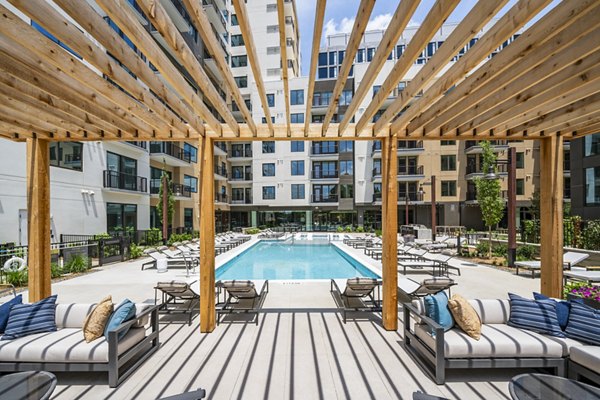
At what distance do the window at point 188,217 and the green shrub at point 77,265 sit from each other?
14181mm

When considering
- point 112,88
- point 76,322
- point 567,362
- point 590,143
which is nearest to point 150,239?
point 76,322

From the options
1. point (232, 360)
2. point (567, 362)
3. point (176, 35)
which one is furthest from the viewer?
point (232, 360)

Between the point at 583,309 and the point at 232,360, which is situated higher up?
the point at 583,309

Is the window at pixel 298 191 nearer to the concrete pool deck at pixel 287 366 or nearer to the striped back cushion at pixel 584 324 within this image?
the concrete pool deck at pixel 287 366

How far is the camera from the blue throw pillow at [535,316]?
13.2 ft

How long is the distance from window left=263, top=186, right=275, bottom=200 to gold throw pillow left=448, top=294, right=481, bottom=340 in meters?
28.5

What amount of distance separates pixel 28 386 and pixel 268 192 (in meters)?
29.5

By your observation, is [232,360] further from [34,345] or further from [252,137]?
[252,137]

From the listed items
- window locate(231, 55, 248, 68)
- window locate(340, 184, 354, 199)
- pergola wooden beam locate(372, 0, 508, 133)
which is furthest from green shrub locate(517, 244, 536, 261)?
window locate(231, 55, 248, 68)

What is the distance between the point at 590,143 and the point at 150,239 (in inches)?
971

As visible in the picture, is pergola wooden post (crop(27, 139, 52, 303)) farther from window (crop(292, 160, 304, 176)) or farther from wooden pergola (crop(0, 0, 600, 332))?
window (crop(292, 160, 304, 176))

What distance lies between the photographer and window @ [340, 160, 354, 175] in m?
31.0

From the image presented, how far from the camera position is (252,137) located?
221 inches

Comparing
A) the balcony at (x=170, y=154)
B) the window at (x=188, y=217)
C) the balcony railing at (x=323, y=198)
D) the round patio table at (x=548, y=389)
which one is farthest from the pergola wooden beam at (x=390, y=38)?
the balcony railing at (x=323, y=198)
